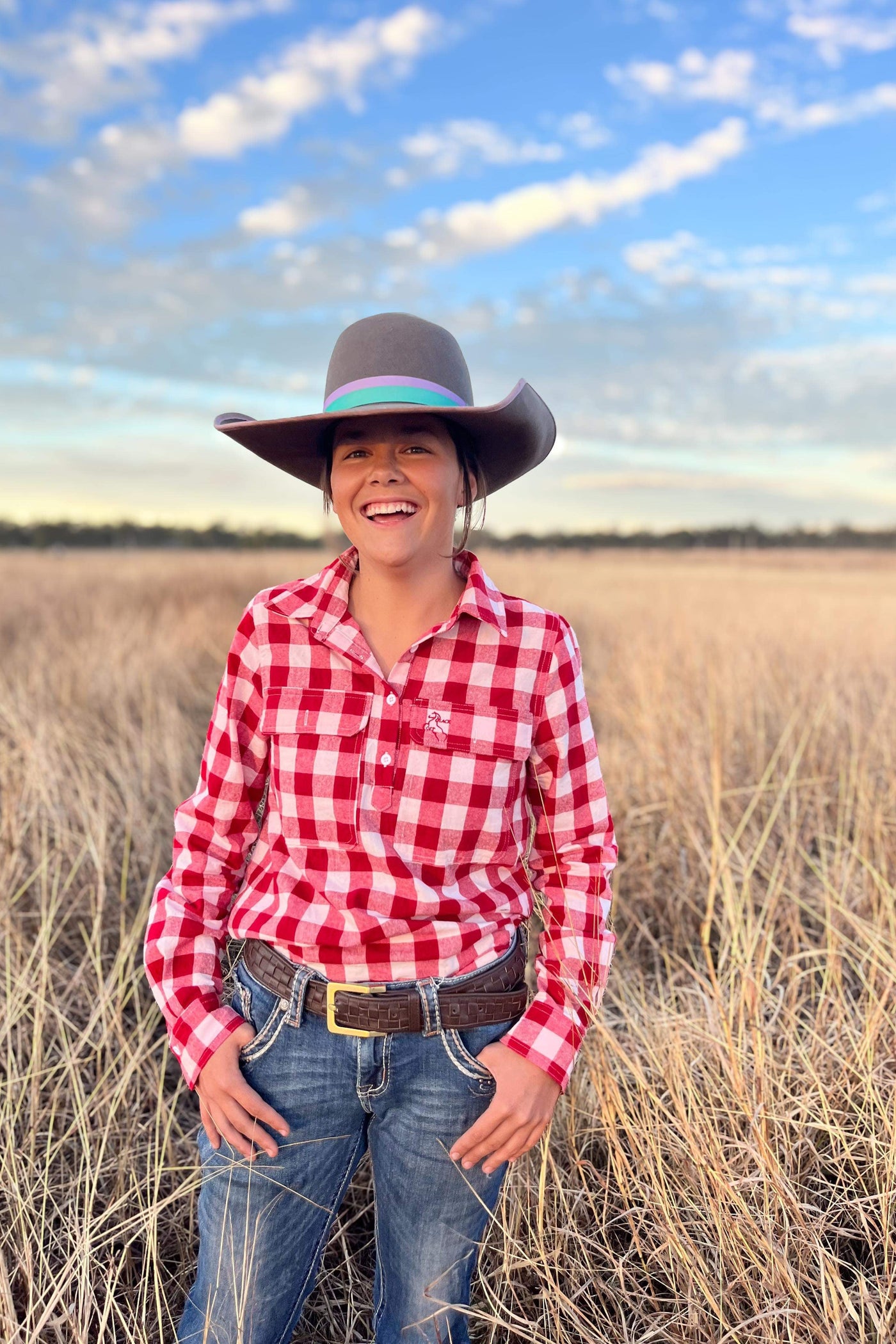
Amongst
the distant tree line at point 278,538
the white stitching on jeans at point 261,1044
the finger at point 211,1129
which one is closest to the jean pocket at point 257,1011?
the white stitching on jeans at point 261,1044

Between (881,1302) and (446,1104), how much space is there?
695 millimetres

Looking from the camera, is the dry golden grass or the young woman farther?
the dry golden grass

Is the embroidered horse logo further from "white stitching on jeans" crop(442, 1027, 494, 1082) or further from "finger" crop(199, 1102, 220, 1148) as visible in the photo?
"finger" crop(199, 1102, 220, 1148)

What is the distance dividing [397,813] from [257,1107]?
453 millimetres

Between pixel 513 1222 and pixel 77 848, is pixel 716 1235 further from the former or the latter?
pixel 77 848

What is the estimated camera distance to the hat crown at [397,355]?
1325 millimetres

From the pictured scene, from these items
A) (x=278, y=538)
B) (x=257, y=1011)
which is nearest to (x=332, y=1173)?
(x=257, y=1011)

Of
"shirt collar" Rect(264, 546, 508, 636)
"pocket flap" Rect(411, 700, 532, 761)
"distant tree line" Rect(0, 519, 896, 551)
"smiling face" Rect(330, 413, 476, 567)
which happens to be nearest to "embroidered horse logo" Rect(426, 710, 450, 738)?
"pocket flap" Rect(411, 700, 532, 761)

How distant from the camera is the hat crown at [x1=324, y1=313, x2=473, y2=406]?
1325mm

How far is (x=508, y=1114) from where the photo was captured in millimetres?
1224

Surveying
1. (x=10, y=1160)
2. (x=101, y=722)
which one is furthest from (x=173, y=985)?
(x=101, y=722)

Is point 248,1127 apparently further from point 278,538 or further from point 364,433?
point 278,538

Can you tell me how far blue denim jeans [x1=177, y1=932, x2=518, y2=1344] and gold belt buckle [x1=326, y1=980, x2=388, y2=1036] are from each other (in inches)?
0.7

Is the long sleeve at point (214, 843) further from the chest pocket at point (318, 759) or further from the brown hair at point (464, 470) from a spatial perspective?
the brown hair at point (464, 470)
